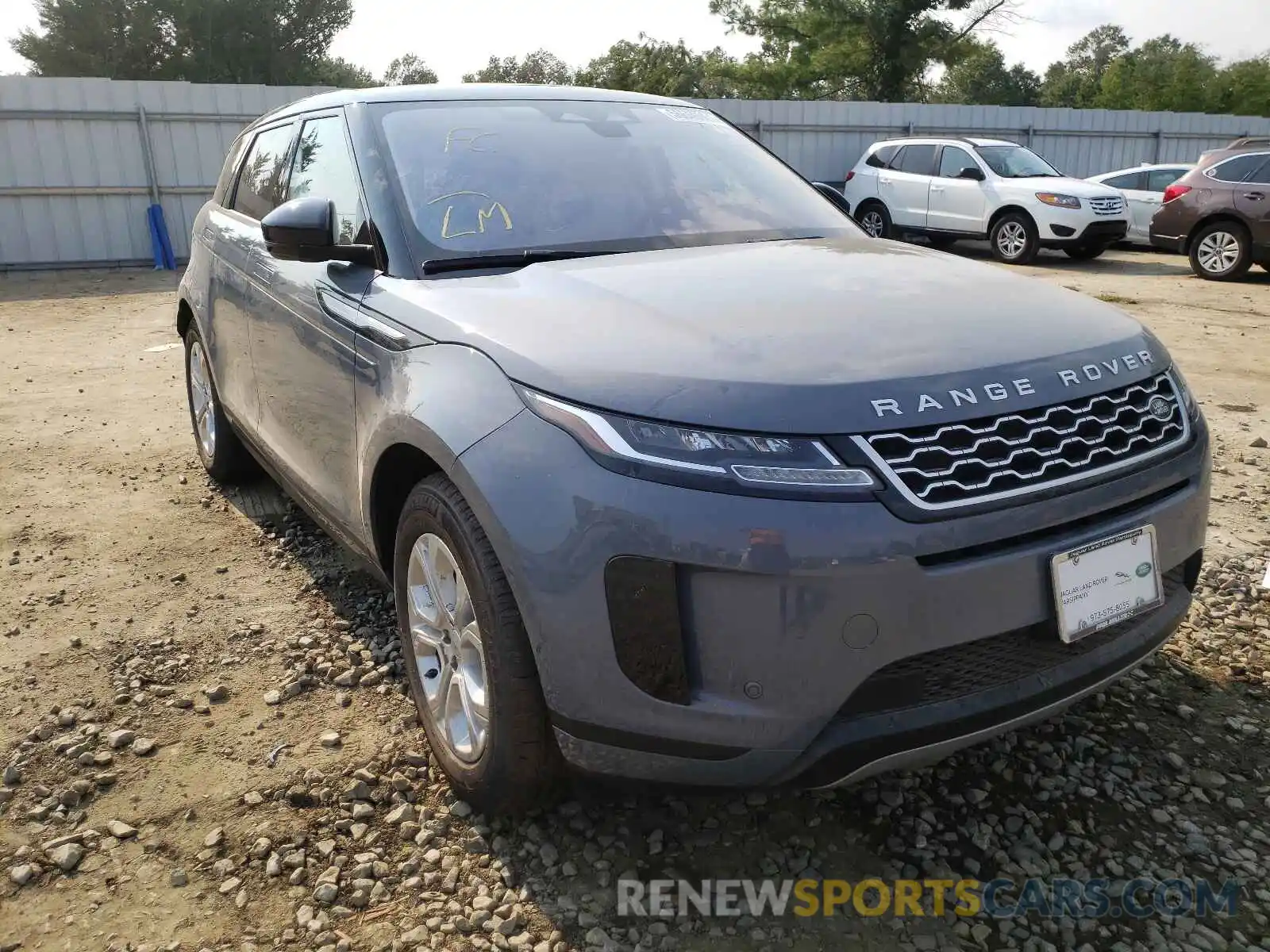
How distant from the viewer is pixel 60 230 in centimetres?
1335

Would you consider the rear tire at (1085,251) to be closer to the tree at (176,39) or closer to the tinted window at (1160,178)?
the tinted window at (1160,178)

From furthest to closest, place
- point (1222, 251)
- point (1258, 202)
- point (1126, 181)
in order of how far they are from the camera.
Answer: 1. point (1126, 181)
2. point (1222, 251)
3. point (1258, 202)

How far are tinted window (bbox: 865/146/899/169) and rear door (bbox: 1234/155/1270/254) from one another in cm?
470

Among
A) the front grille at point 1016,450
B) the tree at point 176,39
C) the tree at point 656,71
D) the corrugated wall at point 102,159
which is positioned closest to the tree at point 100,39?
the tree at point 176,39

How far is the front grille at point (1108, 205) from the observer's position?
12883mm

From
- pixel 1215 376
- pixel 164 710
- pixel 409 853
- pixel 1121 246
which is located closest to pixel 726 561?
pixel 409 853

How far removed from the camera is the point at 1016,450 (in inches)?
75.0

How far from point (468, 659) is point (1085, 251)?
13.2 m

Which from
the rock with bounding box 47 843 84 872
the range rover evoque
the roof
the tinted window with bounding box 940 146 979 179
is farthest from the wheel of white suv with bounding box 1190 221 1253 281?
the rock with bounding box 47 843 84 872

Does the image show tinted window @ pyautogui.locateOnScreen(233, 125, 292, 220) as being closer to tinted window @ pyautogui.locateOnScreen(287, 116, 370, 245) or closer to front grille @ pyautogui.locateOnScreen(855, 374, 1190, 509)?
tinted window @ pyautogui.locateOnScreen(287, 116, 370, 245)

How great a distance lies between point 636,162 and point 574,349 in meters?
1.30

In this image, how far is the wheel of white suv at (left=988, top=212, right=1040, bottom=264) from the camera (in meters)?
13.1

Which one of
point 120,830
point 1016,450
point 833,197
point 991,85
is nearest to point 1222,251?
point 833,197

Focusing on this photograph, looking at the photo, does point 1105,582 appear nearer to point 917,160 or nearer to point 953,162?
point 953,162
